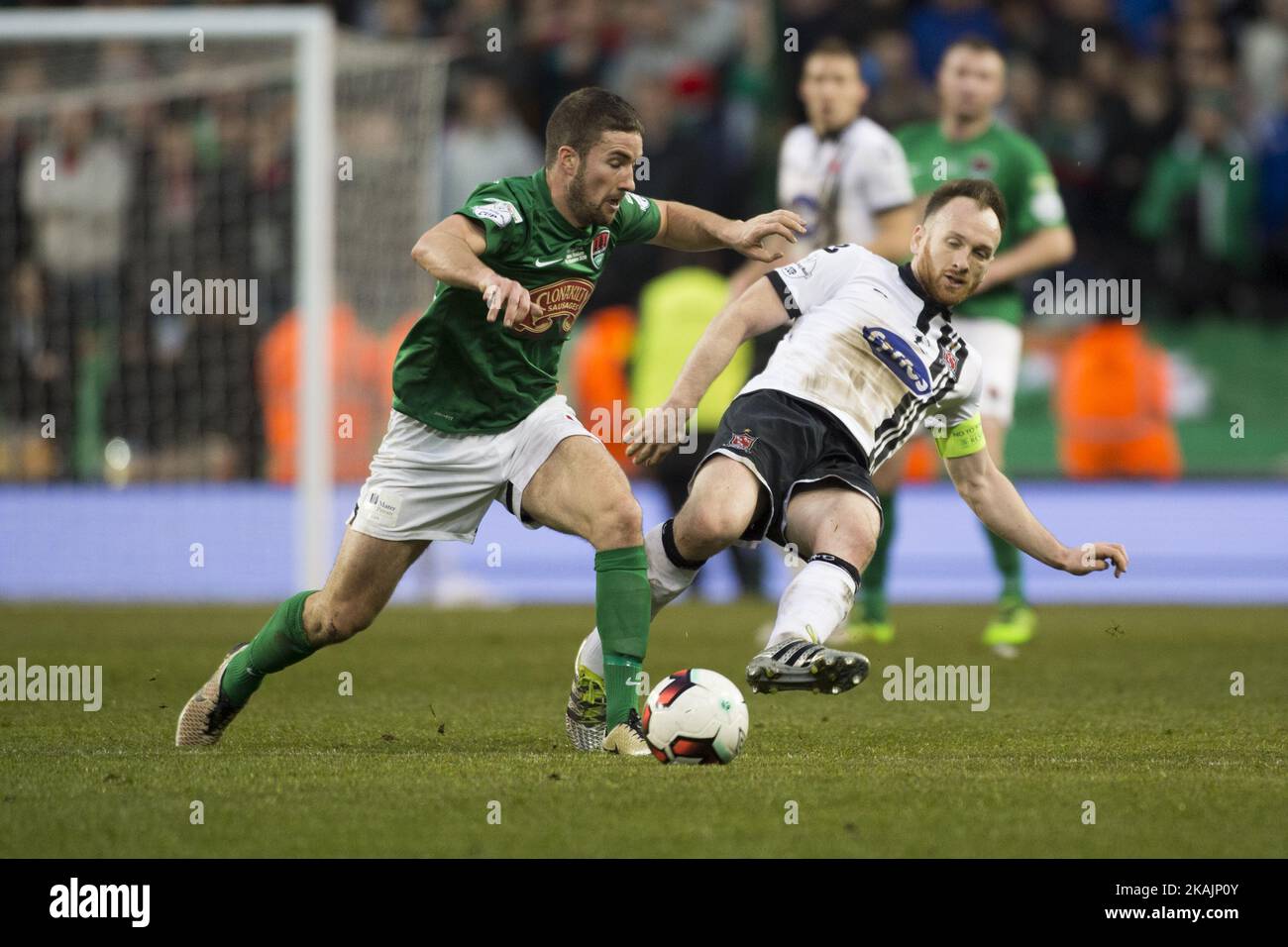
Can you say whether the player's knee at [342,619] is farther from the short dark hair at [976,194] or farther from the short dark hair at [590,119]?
the short dark hair at [976,194]

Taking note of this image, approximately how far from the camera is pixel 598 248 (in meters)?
5.38

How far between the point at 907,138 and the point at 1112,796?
15.9 ft

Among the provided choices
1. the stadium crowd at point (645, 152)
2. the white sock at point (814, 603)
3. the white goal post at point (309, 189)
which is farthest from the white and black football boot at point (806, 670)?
the stadium crowd at point (645, 152)

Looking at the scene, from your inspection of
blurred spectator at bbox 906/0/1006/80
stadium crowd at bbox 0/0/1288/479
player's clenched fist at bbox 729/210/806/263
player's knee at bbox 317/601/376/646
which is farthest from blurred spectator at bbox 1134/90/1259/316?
player's knee at bbox 317/601/376/646

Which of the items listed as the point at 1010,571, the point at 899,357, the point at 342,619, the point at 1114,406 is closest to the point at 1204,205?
the point at 1114,406

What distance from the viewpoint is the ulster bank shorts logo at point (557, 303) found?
5.24 metres

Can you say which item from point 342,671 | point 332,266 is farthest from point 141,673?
point 332,266

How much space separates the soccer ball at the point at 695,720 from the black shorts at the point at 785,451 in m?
0.65

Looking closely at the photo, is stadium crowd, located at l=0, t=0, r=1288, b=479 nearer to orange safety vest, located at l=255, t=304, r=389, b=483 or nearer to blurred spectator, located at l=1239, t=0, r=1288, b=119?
blurred spectator, located at l=1239, t=0, r=1288, b=119

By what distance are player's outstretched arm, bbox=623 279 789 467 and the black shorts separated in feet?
0.58

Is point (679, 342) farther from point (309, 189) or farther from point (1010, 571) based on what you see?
point (1010, 571)

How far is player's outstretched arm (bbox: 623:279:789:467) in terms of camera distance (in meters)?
4.95

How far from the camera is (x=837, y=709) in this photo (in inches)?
254

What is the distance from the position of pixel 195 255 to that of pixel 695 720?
878 centimetres
